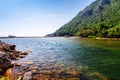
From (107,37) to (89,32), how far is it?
131 feet

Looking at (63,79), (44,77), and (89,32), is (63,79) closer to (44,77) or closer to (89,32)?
(44,77)

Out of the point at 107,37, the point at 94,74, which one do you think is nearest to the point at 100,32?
the point at 107,37

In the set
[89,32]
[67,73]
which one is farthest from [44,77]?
[89,32]

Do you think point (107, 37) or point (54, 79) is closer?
point (54, 79)

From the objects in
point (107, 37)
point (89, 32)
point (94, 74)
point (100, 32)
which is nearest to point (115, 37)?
point (107, 37)

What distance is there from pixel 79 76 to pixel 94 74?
271 centimetres

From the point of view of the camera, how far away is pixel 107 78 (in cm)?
2244

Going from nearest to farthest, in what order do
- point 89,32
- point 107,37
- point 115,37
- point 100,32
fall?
point 115,37, point 107,37, point 100,32, point 89,32

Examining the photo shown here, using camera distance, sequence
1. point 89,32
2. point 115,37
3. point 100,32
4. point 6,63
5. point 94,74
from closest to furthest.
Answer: point 94,74
point 6,63
point 115,37
point 100,32
point 89,32

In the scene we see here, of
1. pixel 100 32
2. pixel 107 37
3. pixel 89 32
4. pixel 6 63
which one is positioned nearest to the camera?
pixel 6 63

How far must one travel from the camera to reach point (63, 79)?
2234 centimetres

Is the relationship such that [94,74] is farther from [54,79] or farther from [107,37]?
[107,37]

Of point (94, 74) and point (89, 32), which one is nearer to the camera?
point (94, 74)

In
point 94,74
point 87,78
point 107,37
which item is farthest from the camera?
point 107,37
